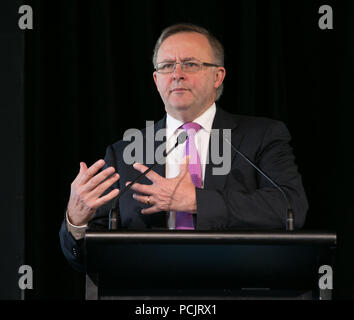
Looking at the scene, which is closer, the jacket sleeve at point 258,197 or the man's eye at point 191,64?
the jacket sleeve at point 258,197

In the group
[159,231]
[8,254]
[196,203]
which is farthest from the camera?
[8,254]

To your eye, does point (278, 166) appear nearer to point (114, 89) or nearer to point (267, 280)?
point (267, 280)

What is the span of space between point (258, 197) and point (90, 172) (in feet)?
1.82

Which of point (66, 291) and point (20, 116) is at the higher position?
point (20, 116)

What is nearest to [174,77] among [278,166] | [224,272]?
[278,166]

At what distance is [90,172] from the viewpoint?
1759mm

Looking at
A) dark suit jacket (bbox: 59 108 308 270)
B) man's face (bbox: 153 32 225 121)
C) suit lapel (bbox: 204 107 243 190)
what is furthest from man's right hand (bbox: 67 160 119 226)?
man's face (bbox: 153 32 225 121)

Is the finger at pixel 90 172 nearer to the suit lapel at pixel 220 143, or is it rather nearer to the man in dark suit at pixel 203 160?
the man in dark suit at pixel 203 160

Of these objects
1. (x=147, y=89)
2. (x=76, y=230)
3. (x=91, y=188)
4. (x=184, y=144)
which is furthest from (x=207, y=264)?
(x=147, y=89)

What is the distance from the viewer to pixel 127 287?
1.60m

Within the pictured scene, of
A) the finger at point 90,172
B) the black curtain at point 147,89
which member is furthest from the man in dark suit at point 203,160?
the black curtain at point 147,89

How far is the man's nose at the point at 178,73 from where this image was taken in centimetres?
231

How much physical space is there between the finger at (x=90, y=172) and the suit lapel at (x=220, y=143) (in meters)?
0.57

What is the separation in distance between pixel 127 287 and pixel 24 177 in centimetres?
141
